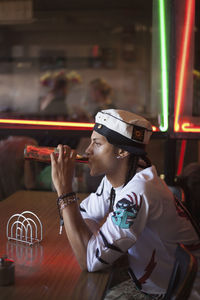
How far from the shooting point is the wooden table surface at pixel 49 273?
119 cm

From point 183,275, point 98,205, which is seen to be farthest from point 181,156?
point 183,275

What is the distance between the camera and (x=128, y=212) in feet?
4.65

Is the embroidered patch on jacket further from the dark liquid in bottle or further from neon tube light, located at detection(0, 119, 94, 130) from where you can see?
neon tube light, located at detection(0, 119, 94, 130)

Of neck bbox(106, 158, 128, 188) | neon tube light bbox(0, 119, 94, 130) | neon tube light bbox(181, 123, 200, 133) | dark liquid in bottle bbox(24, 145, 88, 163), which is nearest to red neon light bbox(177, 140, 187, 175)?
neon tube light bbox(181, 123, 200, 133)

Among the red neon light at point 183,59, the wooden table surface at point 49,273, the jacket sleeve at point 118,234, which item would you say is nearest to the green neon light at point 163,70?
the red neon light at point 183,59

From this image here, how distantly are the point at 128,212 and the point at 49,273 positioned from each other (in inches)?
13.9

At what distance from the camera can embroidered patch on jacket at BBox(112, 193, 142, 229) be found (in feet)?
4.60

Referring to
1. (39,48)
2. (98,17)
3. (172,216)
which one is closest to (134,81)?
(98,17)

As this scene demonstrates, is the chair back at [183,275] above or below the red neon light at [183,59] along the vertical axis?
below

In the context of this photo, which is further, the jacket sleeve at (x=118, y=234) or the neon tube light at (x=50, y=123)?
the neon tube light at (x=50, y=123)

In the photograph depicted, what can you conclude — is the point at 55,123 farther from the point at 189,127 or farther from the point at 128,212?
the point at 128,212

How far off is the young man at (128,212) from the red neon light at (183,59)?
0.91 meters

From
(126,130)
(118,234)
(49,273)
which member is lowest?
(49,273)

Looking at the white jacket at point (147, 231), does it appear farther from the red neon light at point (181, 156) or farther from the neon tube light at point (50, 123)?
the red neon light at point (181, 156)
